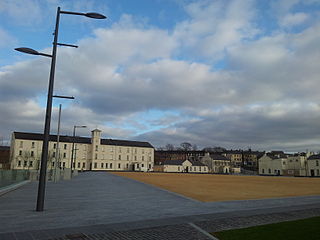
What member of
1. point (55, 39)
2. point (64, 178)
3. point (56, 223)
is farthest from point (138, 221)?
point (64, 178)

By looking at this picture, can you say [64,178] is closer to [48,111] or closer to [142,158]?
[48,111]

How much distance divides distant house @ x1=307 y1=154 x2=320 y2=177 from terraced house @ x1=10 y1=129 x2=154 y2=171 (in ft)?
198

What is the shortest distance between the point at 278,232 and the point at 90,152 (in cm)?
11107

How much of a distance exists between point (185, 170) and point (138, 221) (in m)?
110

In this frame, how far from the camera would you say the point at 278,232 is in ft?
26.3

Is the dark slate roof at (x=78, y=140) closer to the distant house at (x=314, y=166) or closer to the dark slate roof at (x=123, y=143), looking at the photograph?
the dark slate roof at (x=123, y=143)

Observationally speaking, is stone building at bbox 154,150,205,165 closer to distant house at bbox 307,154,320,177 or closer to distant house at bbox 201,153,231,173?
distant house at bbox 201,153,231,173

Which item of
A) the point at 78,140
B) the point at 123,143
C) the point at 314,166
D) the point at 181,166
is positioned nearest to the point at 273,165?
the point at 314,166

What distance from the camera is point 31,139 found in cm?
10162

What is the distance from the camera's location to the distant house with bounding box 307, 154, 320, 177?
89.0 m

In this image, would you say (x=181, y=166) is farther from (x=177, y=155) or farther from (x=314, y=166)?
(x=177, y=155)

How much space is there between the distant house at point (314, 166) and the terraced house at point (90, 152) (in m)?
60.4

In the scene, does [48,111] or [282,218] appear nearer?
[282,218]

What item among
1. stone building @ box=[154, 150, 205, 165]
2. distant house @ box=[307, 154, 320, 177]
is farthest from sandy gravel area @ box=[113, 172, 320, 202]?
stone building @ box=[154, 150, 205, 165]
